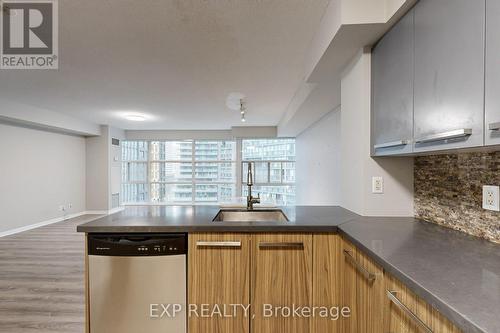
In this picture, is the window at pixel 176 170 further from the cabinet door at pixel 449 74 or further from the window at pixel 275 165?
the cabinet door at pixel 449 74

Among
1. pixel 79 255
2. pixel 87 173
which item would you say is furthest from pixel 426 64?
pixel 87 173

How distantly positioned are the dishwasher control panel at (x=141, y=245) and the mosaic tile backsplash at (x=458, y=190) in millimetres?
1510

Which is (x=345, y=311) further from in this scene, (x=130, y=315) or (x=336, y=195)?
(x=336, y=195)

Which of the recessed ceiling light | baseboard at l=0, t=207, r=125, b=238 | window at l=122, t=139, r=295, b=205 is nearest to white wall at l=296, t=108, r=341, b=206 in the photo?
window at l=122, t=139, r=295, b=205

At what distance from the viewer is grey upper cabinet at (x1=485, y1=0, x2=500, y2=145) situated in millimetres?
875

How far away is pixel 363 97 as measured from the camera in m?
1.83

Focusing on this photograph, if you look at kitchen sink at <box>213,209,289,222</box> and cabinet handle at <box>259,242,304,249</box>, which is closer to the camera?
cabinet handle at <box>259,242,304,249</box>

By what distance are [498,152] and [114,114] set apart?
6009 millimetres

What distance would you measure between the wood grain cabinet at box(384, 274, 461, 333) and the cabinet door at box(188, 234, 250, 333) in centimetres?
78

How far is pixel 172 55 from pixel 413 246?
8.50 ft

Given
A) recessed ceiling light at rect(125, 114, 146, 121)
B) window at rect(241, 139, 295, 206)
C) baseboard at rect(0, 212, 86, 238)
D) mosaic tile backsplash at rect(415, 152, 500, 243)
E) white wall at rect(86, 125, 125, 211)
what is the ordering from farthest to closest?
1. window at rect(241, 139, 295, 206)
2. white wall at rect(86, 125, 125, 211)
3. recessed ceiling light at rect(125, 114, 146, 121)
4. baseboard at rect(0, 212, 86, 238)
5. mosaic tile backsplash at rect(415, 152, 500, 243)

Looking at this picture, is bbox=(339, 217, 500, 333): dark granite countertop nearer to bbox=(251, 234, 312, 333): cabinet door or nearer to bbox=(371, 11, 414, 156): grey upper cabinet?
bbox=(251, 234, 312, 333): cabinet door

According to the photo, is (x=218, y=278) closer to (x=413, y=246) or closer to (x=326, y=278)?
(x=326, y=278)

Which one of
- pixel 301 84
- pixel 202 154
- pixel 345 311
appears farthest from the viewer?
pixel 202 154
